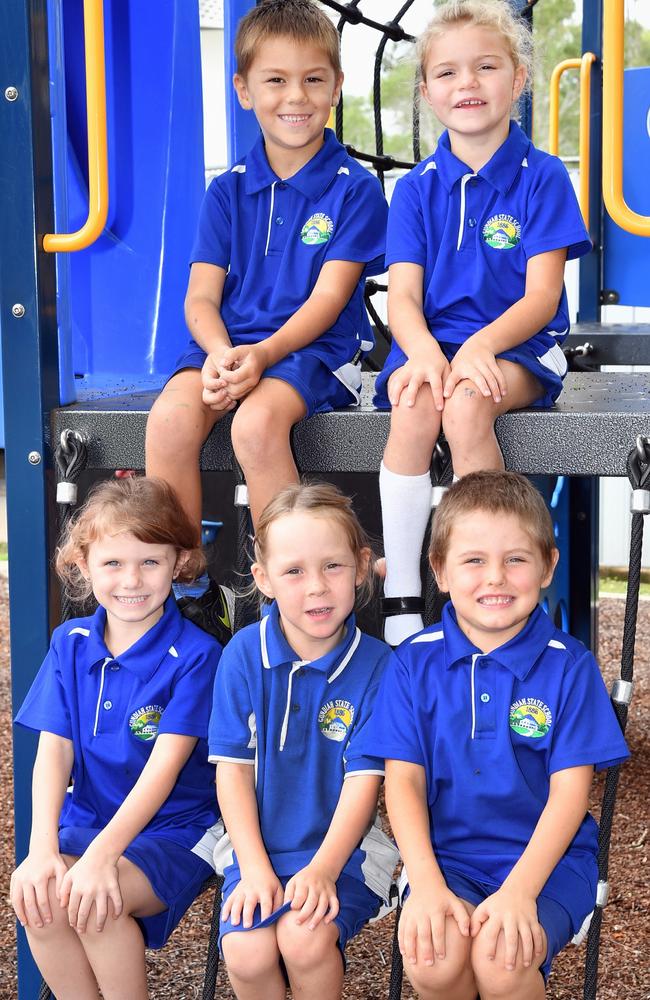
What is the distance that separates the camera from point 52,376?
245 cm

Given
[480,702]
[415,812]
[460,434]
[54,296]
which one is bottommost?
[415,812]

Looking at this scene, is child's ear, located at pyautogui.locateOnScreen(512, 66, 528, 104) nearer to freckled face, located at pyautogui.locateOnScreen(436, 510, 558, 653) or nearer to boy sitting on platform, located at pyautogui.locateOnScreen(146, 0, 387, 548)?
boy sitting on platform, located at pyautogui.locateOnScreen(146, 0, 387, 548)

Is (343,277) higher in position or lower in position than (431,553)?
higher

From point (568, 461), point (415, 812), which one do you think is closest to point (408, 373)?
point (568, 461)

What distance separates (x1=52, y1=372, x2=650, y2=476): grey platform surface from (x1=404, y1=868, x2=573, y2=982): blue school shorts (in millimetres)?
726

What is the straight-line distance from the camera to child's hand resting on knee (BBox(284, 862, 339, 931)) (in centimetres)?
184

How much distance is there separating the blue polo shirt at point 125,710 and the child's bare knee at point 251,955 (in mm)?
288

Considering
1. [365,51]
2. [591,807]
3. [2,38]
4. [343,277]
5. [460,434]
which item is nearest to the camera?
[460,434]

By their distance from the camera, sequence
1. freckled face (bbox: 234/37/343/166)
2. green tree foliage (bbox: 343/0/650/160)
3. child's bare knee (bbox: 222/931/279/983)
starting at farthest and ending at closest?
green tree foliage (bbox: 343/0/650/160), freckled face (bbox: 234/37/343/166), child's bare knee (bbox: 222/931/279/983)

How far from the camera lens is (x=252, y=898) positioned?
1878 mm

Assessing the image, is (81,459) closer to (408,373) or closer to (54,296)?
(54,296)

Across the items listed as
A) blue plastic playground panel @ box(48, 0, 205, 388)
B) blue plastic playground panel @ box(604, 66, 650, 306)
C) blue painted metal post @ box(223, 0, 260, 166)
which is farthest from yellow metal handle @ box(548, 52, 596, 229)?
blue plastic playground panel @ box(48, 0, 205, 388)

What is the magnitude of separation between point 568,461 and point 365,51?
40.8ft

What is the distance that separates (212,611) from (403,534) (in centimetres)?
42
